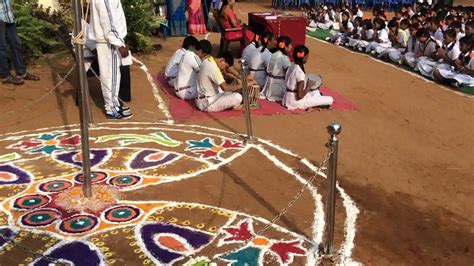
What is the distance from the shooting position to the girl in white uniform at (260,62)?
950 cm

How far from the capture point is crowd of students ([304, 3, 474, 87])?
1095cm

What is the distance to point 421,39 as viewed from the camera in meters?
12.0

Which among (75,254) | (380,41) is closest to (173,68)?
(75,254)

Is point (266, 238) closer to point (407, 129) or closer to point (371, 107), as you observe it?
point (407, 129)

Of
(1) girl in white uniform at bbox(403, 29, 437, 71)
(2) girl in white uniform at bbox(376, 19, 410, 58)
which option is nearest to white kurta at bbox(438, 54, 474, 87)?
(1) girl in white uniform at bbox(403, 29, 437, 71)

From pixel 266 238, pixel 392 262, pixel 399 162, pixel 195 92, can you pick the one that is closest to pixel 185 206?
pixel 266 238

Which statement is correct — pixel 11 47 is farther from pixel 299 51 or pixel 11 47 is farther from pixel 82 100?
pixel 299 51

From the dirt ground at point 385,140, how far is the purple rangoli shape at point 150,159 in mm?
1418

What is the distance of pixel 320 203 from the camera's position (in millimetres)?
5438

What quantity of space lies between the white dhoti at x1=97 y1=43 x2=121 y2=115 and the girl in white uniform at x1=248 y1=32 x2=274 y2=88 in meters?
2.75

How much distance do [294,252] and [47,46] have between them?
8.92 metres

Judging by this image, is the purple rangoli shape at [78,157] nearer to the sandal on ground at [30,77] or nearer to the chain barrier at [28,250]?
the chain barrier at [28,250]

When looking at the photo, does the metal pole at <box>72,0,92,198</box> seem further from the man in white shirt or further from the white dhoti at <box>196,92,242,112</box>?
the man in white shirt

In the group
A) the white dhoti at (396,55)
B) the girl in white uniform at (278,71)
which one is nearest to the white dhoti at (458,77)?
the white dhoti at (396,55)
